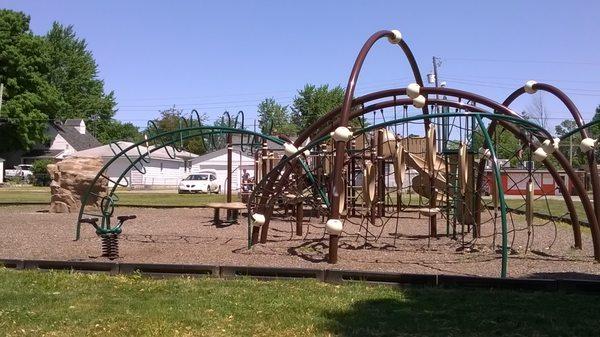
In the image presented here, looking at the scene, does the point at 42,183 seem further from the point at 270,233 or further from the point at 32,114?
the point at 270,233

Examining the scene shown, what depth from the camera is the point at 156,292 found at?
704 cm

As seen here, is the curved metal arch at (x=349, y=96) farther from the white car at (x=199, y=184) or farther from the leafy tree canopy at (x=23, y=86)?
the leafy tree canopy at (x=23, y=86)

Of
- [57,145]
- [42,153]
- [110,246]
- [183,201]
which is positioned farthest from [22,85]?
[110,246]

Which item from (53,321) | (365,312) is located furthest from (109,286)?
(365,312)

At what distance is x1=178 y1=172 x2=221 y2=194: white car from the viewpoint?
1597 inches

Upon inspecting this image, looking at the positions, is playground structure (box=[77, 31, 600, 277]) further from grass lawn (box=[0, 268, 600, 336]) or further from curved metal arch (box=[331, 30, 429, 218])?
grass lawn (box=[0, 268, 600, 336])

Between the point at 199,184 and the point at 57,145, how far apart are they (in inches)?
1124

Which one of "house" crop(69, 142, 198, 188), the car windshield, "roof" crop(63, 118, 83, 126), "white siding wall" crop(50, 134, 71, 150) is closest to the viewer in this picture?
the car windshield

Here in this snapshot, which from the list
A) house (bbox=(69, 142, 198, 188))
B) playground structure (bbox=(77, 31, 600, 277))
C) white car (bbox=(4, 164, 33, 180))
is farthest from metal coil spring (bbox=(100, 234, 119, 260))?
white car (bbox=(4, 164, 33, 180))

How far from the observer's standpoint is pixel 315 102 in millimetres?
76688

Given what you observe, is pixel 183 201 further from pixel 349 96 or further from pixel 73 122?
pixel 73 122

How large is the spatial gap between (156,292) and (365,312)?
2.40 m

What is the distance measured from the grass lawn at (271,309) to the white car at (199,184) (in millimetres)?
33082

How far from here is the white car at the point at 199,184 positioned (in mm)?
40562
